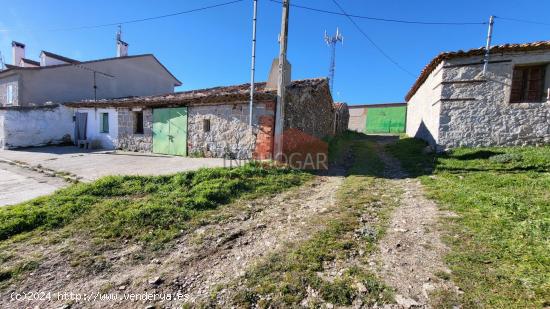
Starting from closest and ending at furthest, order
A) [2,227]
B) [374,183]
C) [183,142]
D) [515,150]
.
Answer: [2,227] → [374,183] → [515,150] → [183,142]

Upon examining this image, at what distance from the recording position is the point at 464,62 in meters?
8.27

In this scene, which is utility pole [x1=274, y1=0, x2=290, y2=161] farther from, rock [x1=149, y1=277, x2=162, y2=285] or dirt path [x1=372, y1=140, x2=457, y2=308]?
rock [x1=149, y1=277, x2=162, y2=285]

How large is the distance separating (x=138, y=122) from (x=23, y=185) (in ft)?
23.4

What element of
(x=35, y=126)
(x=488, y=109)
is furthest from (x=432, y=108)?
(x=35, y=126)

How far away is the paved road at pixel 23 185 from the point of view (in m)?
4.94

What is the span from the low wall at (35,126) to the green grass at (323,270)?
17.4 m

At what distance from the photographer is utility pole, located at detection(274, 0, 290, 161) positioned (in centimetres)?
754

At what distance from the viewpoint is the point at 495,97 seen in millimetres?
8023

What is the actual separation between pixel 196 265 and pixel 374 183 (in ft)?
15.5

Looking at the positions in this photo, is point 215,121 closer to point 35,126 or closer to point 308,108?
point 308,108

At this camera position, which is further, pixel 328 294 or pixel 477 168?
pixel 477 168

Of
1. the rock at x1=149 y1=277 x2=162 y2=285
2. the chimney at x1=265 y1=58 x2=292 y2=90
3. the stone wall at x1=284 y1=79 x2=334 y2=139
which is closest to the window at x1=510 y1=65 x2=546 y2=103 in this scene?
the stone wall at x1=284 y1=79 x2=334 y2=139

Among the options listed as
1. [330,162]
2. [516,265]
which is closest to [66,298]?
[516,265]

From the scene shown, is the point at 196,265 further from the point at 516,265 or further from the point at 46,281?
the point at 516,265
